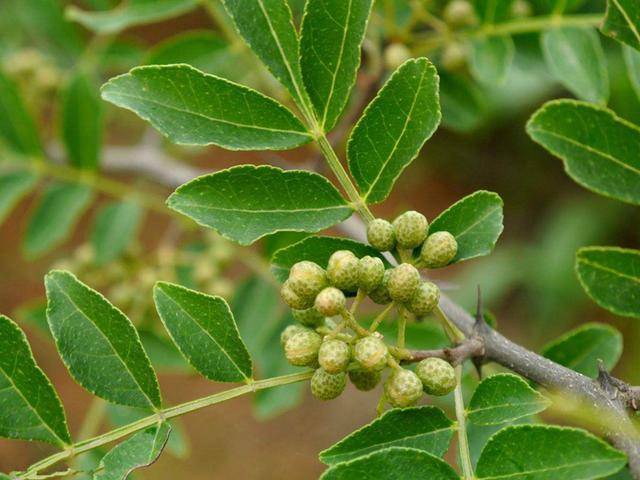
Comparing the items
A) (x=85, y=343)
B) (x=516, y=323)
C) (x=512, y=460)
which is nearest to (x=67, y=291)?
(x=85, y=343)

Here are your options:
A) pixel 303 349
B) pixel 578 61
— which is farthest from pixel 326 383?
pixel 578 61

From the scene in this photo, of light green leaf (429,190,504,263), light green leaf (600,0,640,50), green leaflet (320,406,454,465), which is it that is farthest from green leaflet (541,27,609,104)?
green leaflet (320,406,454,465)

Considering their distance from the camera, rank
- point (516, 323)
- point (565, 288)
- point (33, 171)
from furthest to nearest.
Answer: point (516, 323) → point (565, 288) → point (33, 171)

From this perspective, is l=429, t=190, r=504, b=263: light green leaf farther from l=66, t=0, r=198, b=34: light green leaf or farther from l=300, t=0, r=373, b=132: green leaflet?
l=66, t=0, r=198, b=34: light green leaf

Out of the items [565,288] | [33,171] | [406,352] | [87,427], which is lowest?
[565,288]

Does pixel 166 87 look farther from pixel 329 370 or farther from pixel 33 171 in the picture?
pixel 33 171

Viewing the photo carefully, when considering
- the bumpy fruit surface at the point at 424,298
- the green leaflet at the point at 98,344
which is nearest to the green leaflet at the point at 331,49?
the bumpy fruit surface at the point at 424,298

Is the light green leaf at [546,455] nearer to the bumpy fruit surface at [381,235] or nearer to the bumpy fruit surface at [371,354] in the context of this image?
the bumpy fruit surface at [371,354]
